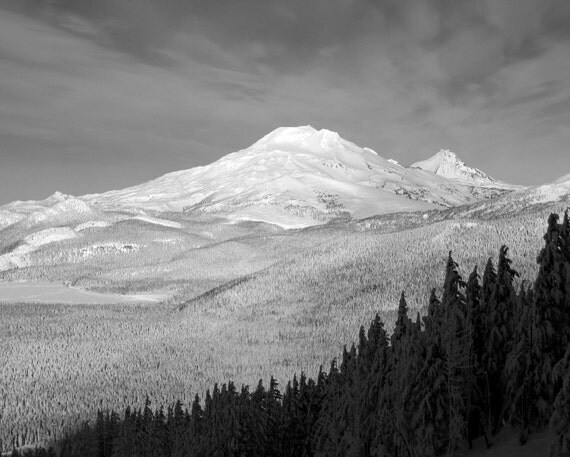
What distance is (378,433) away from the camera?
51688mm

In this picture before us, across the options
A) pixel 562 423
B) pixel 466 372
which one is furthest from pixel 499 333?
pixel 562 423

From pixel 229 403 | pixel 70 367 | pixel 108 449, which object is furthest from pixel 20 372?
pixel 229 403

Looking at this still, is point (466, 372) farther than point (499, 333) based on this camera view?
No

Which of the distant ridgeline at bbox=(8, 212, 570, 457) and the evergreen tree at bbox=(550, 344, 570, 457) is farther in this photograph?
the distant ridgeline at bbox=(8, 212, 570, 457)

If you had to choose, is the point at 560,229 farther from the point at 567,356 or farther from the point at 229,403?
the point at 229,403

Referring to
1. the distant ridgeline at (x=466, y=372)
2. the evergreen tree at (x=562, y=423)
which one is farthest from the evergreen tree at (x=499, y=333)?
the evergreen tree at (x=562, y=423)

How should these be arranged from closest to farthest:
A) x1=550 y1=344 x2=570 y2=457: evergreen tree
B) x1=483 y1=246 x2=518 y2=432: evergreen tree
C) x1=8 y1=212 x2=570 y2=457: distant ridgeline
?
x1=550 y1=344 x2=570 y2=457: evergreen tree < x1=8 y1=212 x2=570 y2=457: distant ridgeline < x1=483 y1=246 x2=518 y2=432: evergreen tree

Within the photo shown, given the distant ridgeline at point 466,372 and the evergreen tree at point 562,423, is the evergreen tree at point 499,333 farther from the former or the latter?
the evergreen tree at point 562,423

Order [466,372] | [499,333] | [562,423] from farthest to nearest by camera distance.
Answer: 1. [499,333]
2. [466,372]
3. [562,423]

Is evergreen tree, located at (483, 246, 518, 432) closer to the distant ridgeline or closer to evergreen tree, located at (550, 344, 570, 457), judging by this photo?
the distant ridgeline

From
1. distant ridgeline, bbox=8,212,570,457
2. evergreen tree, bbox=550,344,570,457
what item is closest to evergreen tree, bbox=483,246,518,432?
distant ridgeline, bbox=8,212,570,457

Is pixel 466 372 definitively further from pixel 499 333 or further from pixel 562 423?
pixel 562 423

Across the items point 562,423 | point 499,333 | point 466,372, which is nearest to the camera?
point 562,423

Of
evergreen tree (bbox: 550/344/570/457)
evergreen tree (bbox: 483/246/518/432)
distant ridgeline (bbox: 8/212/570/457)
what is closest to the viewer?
evergreen tree (bbox: 550/344/570/457)
